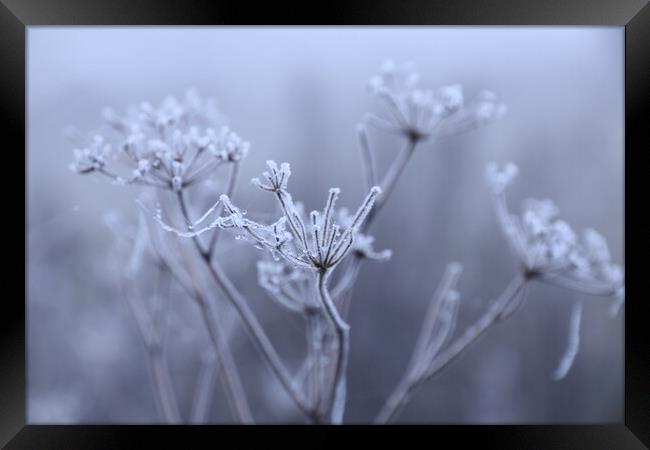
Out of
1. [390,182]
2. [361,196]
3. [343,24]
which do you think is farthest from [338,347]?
[361,196]

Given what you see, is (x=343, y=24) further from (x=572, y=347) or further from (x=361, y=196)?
(x=361, y=196)

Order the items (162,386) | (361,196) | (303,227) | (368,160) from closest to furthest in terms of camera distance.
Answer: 1. (303,227)
2. (368,160)
3. (162,386)
4. (361,196)

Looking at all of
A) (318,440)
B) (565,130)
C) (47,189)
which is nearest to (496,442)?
(318,440)

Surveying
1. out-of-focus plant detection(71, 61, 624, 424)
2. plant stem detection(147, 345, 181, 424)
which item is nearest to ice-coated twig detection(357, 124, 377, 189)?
out-of-focus plant detection(71, 61, 624, 424)

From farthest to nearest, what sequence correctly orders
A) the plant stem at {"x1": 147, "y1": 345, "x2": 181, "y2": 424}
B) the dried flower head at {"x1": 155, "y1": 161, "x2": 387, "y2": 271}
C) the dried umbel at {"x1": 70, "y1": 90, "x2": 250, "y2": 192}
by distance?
the plant stem at {"x1": 147, "y1": 345, "x2": 181, "y2": 424} → the dried umbel at {"x1": 70, "y1": 90, "x2": 250, "y2": 192} → the dried flower head at {"x1": 155, "y1": 161, "x2": 387, "y2": 271}

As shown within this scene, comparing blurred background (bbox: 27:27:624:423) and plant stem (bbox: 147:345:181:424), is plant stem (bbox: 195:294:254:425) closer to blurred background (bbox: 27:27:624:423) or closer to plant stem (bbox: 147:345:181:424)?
plant stem (bbox: 147:345:181:424)

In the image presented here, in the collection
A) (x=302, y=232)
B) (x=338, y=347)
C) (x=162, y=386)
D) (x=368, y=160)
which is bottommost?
(x=162, y=386)

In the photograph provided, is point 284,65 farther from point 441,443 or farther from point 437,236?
point 441,443
